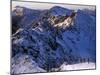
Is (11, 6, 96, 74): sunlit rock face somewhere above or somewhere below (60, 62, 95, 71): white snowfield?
above

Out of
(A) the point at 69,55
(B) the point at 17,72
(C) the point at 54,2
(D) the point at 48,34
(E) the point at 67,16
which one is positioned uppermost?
(C) the point at 54,2

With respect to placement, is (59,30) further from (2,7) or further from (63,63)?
(2,7)

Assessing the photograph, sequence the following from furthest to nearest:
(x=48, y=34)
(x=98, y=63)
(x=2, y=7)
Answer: (x=98, y=63) → (x=48, y=34) → (x=2, y=7)

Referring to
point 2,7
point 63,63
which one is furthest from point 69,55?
point 2,7

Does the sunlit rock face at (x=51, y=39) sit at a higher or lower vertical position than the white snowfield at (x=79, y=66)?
higher

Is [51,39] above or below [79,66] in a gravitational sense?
above

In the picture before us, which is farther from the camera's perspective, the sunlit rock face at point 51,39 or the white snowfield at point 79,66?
the white snowfield at point 79,66

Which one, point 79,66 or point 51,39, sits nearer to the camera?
point 51,39

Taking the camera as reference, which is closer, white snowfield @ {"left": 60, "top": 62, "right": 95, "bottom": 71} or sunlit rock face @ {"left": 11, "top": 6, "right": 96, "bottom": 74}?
sunlit rock face @ {"left": 11, "top": 6, "right": 96, "bottom": 74}
